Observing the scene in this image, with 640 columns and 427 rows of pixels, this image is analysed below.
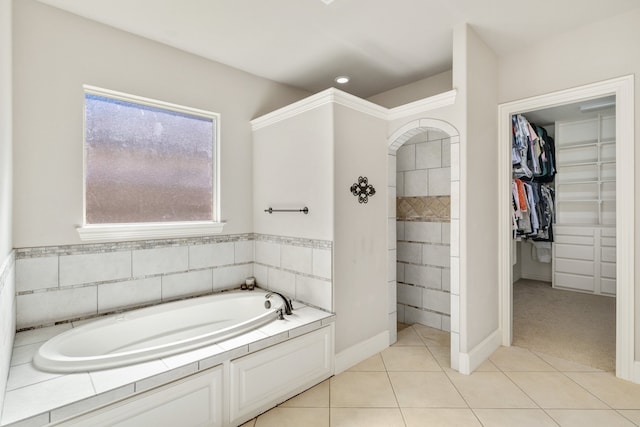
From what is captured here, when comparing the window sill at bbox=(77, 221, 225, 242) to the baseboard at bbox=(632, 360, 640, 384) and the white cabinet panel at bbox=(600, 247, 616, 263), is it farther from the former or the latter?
the white cabinet panel at bbox=(600, 247, 616, 263)

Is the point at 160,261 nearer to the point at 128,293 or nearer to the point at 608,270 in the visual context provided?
the point at 128,293

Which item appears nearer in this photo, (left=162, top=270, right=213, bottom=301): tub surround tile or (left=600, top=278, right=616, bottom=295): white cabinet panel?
(left=162, top=270, right=213, bottom=301): tub surround tile

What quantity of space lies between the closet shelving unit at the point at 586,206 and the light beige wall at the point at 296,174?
4.27 meters

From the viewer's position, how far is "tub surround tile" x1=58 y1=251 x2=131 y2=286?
2.21 m

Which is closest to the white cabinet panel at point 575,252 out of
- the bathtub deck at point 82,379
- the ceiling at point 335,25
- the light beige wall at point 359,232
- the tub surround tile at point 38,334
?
the ceiling at point 335,25

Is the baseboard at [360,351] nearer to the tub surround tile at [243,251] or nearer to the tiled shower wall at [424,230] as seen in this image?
the tiled shower wall at [424,230]

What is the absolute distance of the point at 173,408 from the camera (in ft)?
5.27

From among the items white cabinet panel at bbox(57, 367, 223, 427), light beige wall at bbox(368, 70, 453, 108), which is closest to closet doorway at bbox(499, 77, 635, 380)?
light beige wall at bbox(368, 70, 453, 108)

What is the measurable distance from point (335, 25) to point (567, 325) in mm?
3753

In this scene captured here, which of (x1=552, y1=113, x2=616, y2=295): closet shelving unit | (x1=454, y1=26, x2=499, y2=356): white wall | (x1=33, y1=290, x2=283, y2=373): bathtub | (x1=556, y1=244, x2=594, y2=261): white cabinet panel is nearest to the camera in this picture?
(x1=33, y1=290, x2=283, y2=373): bathtub

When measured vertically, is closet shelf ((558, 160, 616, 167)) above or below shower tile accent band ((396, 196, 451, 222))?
above

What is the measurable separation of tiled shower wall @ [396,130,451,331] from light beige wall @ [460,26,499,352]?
1.54 ft

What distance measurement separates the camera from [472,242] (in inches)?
97.3

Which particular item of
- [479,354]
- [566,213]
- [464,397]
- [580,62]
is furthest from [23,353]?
[566,213]
